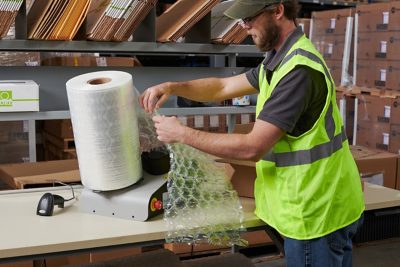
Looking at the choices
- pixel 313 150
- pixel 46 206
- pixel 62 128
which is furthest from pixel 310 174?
pixel 62 128

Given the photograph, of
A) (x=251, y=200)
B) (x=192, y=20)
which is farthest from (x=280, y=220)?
(x=192, y=20)

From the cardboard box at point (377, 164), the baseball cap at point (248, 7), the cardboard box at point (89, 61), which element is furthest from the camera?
the cardboard box at point (89, 61)

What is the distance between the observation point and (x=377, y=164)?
3.32 meters

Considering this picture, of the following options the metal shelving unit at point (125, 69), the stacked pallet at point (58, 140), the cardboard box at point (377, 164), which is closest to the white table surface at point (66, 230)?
the metal shelving unit at point (125, 69)

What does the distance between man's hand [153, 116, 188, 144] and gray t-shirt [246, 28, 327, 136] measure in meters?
0.25

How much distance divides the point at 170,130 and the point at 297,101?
0.40 metres

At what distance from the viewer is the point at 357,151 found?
11.3 feet

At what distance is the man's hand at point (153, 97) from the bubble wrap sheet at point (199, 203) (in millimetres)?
31

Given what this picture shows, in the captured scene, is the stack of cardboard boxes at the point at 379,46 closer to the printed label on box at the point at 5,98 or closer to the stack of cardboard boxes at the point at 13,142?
the stack of cardboard boxes at the point at 13,142

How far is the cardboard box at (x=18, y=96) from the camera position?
2.02 m

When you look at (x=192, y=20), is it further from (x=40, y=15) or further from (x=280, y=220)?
(x=280, y=220)

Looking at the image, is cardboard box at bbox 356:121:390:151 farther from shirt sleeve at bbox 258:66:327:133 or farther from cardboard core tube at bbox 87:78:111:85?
cardboard core tube at bbox 87:78:111:85

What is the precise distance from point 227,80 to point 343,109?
9.71 feet

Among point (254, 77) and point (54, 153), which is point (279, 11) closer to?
point (254, 77)
